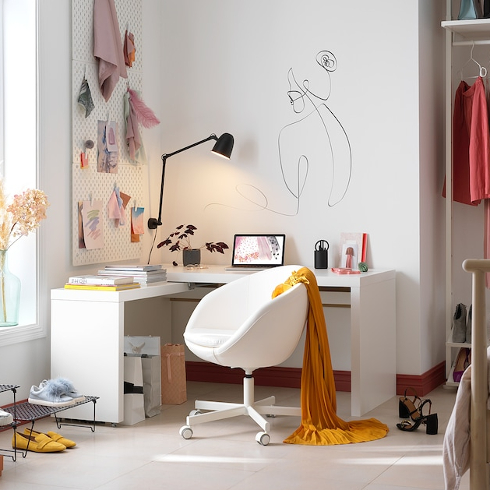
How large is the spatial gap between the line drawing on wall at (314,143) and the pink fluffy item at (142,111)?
2.41ft

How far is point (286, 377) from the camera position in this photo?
4898 millimetres

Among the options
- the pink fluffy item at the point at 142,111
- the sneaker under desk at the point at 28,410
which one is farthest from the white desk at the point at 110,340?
Result: the pink fluffy item at the point at 142,111

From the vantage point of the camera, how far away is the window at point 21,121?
4090 mm

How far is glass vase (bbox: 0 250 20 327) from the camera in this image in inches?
156

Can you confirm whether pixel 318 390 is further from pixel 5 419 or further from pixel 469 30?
pixel 469 30

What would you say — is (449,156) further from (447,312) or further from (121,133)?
(121,133)

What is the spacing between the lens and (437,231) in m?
4.95

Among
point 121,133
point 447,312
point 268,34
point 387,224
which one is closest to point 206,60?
point 268,34

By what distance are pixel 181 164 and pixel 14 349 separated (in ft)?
5.50

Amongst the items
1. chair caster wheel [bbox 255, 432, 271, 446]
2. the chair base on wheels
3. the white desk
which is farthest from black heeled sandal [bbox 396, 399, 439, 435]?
chair caster wheel [bbox 255, 432, 271, 446]

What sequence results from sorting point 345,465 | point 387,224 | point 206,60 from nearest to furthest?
point 345,465 → point 387,224 → point 206,60

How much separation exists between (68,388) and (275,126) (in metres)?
1.99

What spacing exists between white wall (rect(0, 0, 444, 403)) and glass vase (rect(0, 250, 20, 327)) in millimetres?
178

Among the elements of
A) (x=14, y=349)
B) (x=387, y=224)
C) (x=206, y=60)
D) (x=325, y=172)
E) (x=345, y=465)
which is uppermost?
(x=206, y=60)
